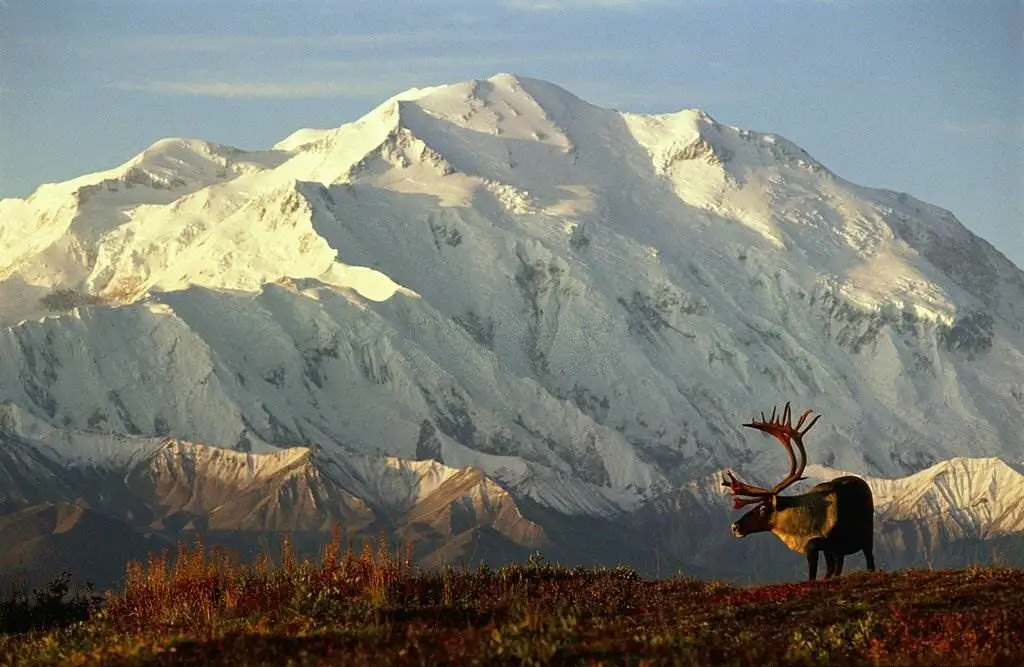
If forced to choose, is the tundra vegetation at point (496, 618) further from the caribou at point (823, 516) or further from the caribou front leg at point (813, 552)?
the caribou at point (823, 516)

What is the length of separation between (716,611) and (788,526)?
1502cm

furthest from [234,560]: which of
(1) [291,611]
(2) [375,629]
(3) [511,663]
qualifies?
(3) [511,663]

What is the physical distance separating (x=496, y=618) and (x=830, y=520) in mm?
15659

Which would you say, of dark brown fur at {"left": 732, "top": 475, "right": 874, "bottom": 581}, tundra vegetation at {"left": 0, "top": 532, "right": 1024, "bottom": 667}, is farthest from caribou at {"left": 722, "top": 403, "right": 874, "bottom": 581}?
tundra vegetation at {"left": 0, "top": 532, "right": 1024, "bottom": 667}

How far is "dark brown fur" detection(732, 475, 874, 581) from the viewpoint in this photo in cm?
6153

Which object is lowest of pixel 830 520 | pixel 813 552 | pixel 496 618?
pixel 496 618

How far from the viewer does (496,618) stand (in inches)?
1895

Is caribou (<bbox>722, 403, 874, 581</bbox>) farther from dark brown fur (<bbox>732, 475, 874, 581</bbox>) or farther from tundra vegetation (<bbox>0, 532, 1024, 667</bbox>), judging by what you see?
tundra vegetation (<bbox>0, 532, 1024, 667</bbox>)

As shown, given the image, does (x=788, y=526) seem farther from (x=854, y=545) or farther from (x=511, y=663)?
(x=511, y=663)

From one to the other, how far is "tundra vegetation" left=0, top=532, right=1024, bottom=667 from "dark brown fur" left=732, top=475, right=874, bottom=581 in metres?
6.29

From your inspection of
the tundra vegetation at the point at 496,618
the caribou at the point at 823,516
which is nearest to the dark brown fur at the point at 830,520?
the caribou at the point at 823,516

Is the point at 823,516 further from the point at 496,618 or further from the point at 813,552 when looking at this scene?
the point at 496,618

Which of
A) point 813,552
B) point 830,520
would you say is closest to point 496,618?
point 813,552

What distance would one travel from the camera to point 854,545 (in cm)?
6169
